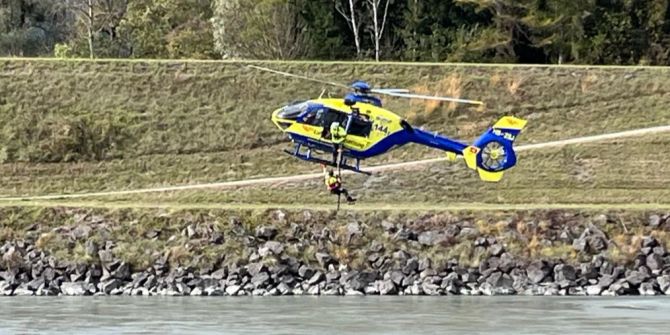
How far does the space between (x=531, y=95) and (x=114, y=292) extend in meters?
17.7

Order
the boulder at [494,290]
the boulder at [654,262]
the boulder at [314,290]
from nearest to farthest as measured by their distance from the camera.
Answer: the boulder at [494,290], the boulder at [314,290], the boulder at [654,262]

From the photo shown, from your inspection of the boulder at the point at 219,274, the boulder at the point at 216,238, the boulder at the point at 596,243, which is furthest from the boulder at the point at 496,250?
the boulder at the point at 216,238

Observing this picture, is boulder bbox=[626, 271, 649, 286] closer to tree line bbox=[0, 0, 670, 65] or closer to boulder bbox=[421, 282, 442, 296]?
boulder bbox=[421, 282, 442, 296]

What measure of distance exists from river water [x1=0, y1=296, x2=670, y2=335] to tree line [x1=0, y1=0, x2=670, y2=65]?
2655 centimetres

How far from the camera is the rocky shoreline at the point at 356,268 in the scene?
1184 inches

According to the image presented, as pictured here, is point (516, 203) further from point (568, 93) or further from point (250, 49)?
point (250, 49)

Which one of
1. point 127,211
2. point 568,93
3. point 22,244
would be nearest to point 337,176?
point 127,211

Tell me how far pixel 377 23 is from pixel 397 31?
86cm

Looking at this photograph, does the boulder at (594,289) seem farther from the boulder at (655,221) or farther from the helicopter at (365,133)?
the helicopter at (365,133)

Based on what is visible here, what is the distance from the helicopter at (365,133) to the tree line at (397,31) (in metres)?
20.6

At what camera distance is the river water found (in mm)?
24062

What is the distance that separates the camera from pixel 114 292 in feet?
98.8

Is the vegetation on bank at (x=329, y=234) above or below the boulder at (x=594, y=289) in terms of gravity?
above

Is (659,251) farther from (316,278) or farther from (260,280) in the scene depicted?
(260,280)
